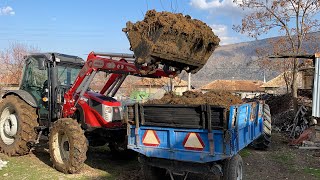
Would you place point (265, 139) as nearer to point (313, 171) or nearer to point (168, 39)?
point (313, 171)

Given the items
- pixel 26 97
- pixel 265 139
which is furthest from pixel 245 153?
pixel 26 97

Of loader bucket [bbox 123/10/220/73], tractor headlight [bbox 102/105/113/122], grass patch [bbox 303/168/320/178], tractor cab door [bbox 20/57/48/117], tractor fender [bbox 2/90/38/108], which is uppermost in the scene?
loader bucket [bbox 123/10/220/73]

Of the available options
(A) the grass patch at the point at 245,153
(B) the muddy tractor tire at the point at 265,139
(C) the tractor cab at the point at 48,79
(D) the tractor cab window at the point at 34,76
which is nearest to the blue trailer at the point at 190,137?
(C) the tractor cab at the point at 48,79

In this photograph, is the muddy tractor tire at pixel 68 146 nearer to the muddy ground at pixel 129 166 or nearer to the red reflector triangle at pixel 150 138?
the muddy ground at pixel 129 166

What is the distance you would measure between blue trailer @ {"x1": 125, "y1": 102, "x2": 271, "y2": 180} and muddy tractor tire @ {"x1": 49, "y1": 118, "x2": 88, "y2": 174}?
1273 millimetres

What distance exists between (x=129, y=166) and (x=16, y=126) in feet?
9.88

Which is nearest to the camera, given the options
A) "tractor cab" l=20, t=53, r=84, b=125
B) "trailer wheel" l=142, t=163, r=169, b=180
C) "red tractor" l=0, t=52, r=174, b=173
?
"trailer wheel" l=142, t=163, r=169, b=180

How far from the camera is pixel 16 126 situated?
27.6 ft

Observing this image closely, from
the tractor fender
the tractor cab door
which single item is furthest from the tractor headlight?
the tractor fender

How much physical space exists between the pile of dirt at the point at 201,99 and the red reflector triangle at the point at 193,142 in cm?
63

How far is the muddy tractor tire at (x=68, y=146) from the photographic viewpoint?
6.65 m

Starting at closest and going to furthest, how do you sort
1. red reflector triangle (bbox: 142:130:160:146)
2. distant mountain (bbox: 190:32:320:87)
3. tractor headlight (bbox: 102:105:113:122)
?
red reflector triangle (bbox: 142:130:160:146) → tractor headlight (bbox: 102:105:113:122) → distant mountain (bbox: 190:32:320:87)

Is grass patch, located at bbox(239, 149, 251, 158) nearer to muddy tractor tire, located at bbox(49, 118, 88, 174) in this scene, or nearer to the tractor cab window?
muddy tractor tire, located at bbox(49, 118, 88, 174)

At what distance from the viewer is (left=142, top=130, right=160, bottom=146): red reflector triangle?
5.64 meters
